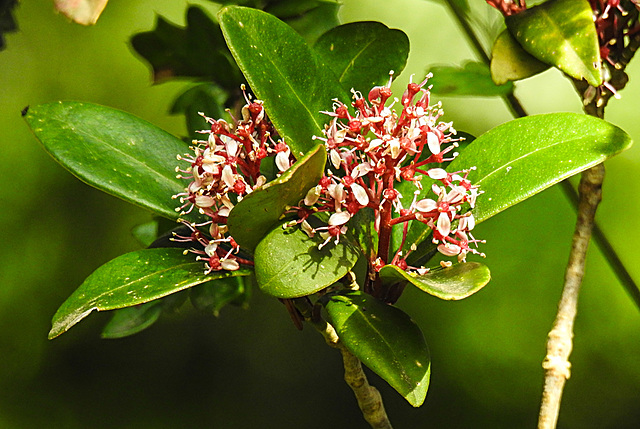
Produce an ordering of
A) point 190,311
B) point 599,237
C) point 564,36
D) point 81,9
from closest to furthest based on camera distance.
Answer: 1. point 81,9
2. point 564,36
3. point 599,237
4. point 190,311

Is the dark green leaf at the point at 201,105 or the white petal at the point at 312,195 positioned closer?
the white petal at the point at 312,195

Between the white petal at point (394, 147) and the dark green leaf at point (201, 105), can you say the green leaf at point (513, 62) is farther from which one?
the dark green leaf at point (201, 105)

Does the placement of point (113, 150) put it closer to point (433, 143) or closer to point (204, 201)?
point (204, 201)

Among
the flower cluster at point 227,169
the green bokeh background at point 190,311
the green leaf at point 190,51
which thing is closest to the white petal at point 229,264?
the flower cluster at point 227,169

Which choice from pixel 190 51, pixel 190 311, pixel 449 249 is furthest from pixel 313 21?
pixel 190 311

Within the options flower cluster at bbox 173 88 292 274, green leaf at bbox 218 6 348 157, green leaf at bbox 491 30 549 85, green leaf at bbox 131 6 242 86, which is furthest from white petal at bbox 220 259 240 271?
green leaf at bbox 131 6 242 86

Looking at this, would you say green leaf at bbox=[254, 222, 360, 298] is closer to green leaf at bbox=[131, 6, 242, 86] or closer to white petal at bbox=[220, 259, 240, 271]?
white petal at bbox=[220, 259, 240, 271]
